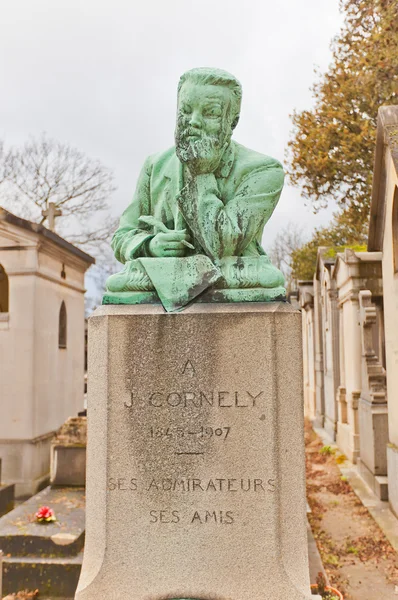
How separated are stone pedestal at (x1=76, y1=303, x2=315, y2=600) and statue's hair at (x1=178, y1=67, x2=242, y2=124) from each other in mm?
1428

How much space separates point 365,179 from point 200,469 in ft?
49.1

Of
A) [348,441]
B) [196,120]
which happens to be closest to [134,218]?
[196,120]

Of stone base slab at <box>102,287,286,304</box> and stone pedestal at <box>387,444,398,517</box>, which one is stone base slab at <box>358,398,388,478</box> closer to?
stone pedestal at <box>387,444,398,517</box>

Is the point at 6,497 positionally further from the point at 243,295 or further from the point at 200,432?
the point at 243,295

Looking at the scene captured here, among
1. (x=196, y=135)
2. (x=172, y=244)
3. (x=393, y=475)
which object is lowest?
(x=393, y=475)

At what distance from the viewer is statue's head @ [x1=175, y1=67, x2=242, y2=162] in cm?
340

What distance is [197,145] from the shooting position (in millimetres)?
3422

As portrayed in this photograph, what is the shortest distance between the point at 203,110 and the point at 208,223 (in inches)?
28.6

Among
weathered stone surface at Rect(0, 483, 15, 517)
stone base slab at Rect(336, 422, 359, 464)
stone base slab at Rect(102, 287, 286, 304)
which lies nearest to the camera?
stone base slab at Rect(102, 287, 286, 304)

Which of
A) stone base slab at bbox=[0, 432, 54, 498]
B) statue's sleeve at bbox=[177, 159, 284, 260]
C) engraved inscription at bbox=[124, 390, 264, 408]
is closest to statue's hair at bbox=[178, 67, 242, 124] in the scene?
statue's sleeve at bbox=[177, 159, 284, 260]

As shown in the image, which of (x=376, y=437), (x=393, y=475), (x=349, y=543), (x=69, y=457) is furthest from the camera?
(x=376, y=437)

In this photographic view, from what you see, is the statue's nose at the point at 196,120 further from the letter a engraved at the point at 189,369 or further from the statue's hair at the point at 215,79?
the letter a engraved at the point at 189,369

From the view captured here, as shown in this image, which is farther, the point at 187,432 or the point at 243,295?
the point at 243,295

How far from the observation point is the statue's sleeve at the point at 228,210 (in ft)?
11.3
